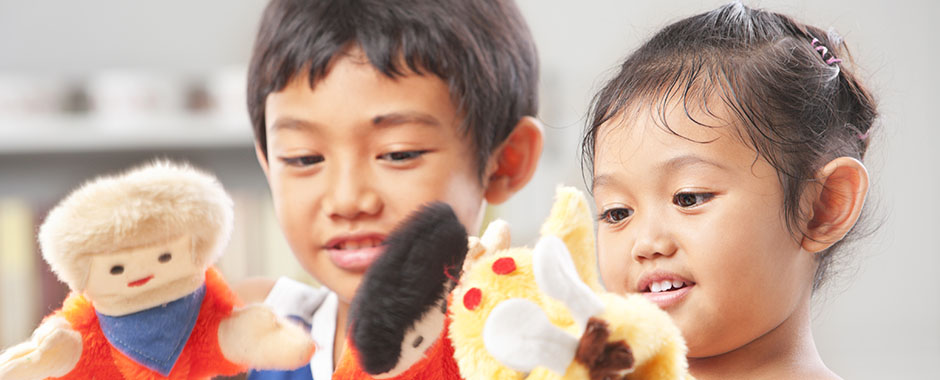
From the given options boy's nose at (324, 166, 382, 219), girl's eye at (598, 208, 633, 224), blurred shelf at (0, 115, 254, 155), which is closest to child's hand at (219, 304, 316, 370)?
boy's nose at (324, 166, 382, 219)

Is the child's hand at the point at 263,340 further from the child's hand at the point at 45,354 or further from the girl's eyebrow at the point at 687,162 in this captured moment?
the girl's eyebrow at the point at 687,162

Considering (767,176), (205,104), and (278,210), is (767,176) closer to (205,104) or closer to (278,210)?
(278,210)

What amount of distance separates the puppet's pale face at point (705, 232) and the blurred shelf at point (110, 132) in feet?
3.67

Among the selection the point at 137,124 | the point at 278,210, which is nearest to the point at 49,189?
the point at 137,124

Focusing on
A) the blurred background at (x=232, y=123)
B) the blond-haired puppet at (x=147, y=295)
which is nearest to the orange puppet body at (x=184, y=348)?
the blond-haired puppet at (x=147, y=295)

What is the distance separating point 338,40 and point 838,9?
1.32 meters

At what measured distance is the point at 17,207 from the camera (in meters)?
1.53

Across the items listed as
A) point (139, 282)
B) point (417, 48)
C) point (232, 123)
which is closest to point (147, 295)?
point (139, 282)

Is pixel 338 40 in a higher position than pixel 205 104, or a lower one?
higher

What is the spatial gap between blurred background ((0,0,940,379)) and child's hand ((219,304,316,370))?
2.93ft

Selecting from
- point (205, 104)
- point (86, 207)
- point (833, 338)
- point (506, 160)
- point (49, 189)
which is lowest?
point (833, 338)

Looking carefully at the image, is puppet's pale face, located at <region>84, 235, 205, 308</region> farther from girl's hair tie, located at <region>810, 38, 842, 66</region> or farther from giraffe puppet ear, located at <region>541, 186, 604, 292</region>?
girl's hair tie, located at <region>810, 38, 842, 66</region>

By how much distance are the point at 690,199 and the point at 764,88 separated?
9cm

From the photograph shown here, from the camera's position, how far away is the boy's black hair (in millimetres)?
659
